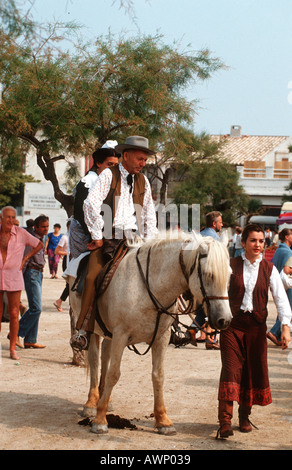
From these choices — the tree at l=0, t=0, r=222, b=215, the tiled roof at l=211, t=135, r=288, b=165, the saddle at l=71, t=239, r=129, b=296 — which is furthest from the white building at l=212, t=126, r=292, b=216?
the saddle at l=71, t=239, r=129, b=296

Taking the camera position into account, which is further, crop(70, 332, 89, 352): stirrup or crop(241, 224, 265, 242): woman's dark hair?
crop(241, 224, 265, 242): woman's dark hair

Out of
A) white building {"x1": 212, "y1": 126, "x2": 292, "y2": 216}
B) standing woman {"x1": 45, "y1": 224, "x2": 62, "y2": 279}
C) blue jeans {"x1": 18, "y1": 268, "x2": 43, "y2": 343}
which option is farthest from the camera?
white building {"x1": 212, "y1": 126, "x2": 292, "y2": 216}

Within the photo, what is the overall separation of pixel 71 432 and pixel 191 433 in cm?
109

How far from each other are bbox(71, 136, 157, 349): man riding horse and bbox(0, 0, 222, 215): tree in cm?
709

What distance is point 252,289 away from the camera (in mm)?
6574

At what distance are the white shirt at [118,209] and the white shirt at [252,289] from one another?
1012 millimetres

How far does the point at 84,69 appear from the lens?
1395 centimetres

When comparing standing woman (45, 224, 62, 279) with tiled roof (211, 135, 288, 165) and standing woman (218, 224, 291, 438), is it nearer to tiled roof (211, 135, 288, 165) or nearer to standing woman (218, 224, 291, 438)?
standing woman (218, 224, 291, 438)

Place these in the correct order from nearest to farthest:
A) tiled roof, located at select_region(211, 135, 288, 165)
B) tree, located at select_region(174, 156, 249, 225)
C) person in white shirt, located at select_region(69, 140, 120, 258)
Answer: person in white shirt, located at select_region(69, 140, 120, 258) → tree, located at select_region(174, 156, 249, 225) → tiled roof, located at select_region(211, 135, 288, 165)

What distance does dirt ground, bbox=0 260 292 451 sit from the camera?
6078 mm

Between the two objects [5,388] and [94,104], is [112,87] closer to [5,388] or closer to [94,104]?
[94,104]

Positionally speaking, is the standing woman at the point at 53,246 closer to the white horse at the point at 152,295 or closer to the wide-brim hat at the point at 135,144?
the wide-brim hat at the point at 135,144

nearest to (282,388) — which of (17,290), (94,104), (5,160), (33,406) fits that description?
(33,406)

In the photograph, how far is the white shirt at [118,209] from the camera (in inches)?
257
